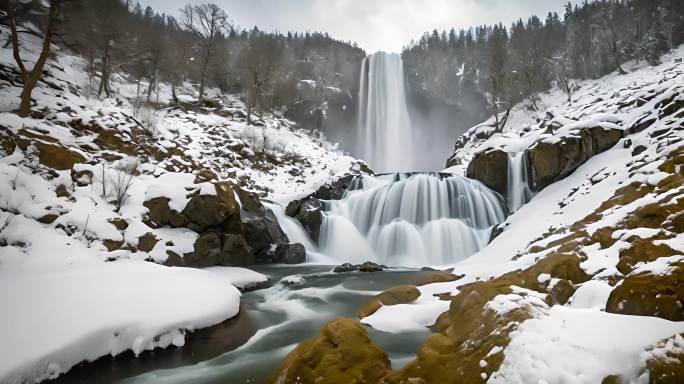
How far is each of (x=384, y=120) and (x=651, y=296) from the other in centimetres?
4757

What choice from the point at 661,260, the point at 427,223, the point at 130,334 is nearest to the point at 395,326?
the point at 661,260

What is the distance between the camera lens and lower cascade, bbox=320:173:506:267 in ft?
60.7

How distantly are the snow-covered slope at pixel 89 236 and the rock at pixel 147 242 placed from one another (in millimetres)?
31

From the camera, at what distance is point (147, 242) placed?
11289mm

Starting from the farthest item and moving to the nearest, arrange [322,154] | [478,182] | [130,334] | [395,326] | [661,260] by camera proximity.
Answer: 1. [322,154]
2. [478,182]
3. [395,326]
4. [130,334]
5. [661,260]

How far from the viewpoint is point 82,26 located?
24.5m

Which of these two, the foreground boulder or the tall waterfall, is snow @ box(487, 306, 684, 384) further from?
the tall waterfall

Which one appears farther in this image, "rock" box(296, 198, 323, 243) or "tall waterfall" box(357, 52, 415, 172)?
"tall waterfall" box(357, 52, 415, 172)

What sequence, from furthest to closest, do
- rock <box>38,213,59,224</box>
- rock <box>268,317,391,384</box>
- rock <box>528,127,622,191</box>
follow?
1. rock <box>528,127,622,191</box>
2. rock <box>38,213,59,224</box>
3. rock <box>268,317,391,384</box>

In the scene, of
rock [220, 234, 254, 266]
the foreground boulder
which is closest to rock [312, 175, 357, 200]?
the foreground boulder

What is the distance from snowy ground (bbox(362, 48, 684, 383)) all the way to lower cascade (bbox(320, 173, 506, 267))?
8.97 ft

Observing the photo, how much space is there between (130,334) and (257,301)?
439cm

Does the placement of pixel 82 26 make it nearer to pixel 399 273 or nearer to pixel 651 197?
pixel 399 273

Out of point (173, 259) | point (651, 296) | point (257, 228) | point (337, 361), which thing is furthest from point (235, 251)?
point (651, 296)
